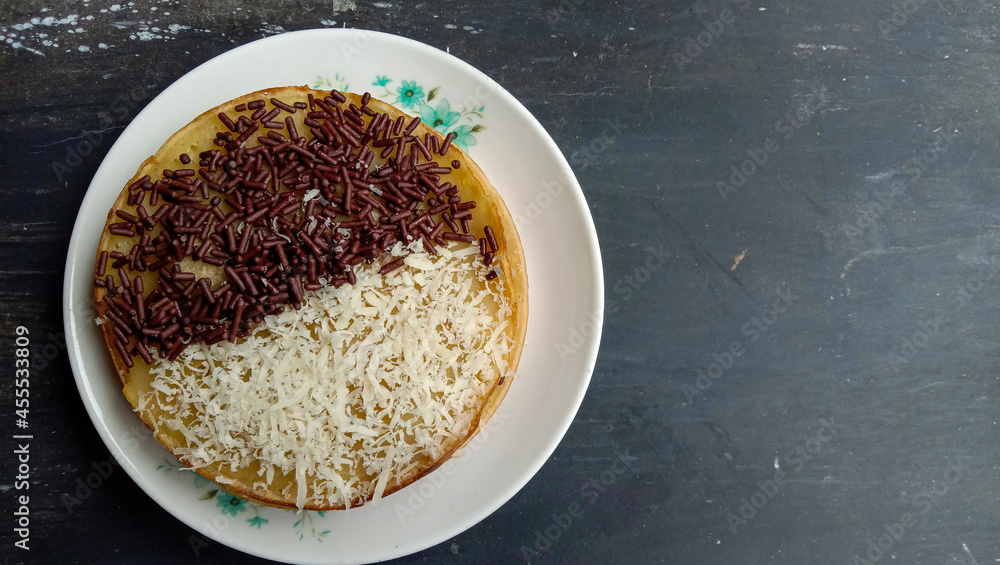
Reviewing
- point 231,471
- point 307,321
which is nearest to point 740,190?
point 307,321

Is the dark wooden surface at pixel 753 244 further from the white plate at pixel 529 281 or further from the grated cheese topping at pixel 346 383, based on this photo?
the grated cheese topping at pixel 346 383

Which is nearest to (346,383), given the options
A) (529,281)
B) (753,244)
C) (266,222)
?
(266,222)

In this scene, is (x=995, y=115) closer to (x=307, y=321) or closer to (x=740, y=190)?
(x=740, y=190)

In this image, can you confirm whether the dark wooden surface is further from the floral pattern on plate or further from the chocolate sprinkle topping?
the chocolate sprinkle topping

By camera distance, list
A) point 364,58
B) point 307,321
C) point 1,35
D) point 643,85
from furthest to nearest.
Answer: point 643,85, point 1,35, point 364,58, point 307,321

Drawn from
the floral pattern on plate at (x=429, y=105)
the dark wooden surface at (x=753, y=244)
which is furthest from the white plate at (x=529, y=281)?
the dark wooden surface at (x=753, y=244)
